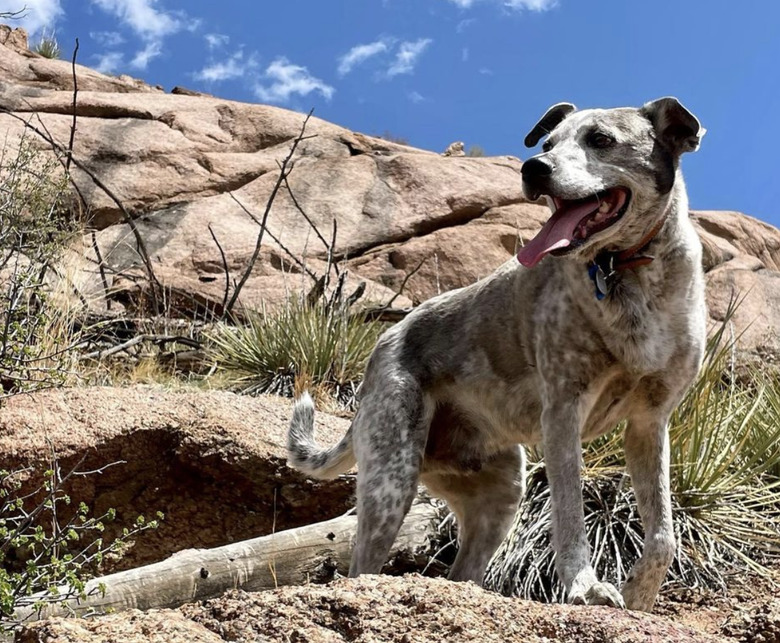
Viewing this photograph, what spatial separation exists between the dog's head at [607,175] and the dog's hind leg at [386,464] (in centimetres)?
111

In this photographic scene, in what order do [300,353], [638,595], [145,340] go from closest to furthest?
1. [638,595]
2. [300,353]
3. [145,340]

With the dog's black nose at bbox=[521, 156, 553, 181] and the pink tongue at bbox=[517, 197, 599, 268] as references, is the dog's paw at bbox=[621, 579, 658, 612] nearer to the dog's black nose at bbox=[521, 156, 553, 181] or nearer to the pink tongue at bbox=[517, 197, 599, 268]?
the pink tongue at bbox=[517, 197, 599, 268]

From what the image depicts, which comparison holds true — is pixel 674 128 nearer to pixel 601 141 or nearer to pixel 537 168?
pixel 601 141

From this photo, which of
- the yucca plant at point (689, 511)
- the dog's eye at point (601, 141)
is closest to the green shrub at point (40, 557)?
the dog's eye at point (601, 141)

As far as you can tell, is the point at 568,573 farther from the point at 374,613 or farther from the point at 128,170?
the point at 128,170

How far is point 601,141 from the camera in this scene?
4.16 m

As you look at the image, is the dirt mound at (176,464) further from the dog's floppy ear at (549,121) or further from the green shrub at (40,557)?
the dog's floppy ear at (549,121)

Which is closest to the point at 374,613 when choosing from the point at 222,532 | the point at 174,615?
the point at 174,615

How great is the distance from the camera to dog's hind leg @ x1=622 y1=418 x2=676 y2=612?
161 inches

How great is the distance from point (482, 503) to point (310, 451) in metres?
0.92

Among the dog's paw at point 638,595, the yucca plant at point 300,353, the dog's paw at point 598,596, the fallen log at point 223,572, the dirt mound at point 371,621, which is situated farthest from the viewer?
the yucca plant at point 300,353

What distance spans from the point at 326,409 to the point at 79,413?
93.9 inches

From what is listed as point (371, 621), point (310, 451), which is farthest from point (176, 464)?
point (371, 621)

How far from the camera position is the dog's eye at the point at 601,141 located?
4.16 m
